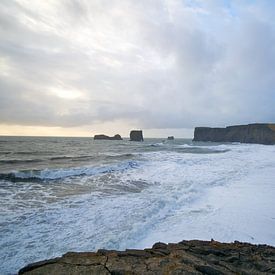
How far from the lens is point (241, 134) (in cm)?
9350

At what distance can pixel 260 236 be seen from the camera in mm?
6316

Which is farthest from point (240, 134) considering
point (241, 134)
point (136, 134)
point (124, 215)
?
point (124, 215)

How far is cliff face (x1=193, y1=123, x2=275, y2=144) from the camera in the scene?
3155 inches

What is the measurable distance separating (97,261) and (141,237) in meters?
2.85

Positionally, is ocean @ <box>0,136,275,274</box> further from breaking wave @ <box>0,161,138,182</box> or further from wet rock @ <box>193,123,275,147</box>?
wet rock @ <box>193,123,275,147</box>

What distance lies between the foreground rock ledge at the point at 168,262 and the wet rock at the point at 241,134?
83.2 metres

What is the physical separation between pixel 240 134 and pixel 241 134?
69 cm

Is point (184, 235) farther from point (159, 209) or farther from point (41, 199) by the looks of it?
point (41, 199)

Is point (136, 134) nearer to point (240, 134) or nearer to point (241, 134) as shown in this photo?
point (240, 134)

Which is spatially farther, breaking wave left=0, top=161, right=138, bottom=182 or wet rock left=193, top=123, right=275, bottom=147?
wet rock left=193, top=123, right=275, bottom=147

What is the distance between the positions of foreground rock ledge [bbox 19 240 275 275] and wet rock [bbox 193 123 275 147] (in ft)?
273

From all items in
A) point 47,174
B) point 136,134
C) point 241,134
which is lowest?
point 47,174

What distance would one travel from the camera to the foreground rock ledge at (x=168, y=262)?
3.39 m

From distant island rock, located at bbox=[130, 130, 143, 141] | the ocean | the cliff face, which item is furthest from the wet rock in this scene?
the ocean
